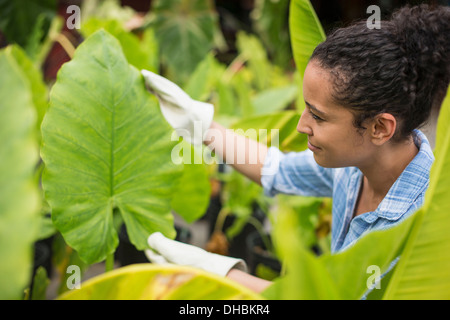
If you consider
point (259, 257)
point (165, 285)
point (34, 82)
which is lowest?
point (259, 257)

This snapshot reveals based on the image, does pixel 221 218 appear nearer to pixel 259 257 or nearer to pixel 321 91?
pixel 259 257

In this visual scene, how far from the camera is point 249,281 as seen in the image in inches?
26.8

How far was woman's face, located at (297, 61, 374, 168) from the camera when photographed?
651 millimetres

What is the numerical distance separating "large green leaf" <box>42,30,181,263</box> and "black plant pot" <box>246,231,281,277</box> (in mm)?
796

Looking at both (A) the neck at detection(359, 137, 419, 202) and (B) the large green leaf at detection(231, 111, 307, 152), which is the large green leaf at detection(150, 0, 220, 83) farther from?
(A) the neck at detection(359, 137, 419, 202)

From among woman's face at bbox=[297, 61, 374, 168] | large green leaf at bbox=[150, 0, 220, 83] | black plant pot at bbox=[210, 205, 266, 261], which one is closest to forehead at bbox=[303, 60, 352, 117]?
woman's face at bbox=[297, 61, 374, 168]

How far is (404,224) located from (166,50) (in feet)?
6.97

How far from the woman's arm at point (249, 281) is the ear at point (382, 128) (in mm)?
266

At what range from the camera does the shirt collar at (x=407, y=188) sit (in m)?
0.68

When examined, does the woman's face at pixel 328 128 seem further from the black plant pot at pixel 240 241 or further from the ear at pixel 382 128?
the black plant pot at pixel 240 241

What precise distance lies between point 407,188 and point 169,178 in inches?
14.8

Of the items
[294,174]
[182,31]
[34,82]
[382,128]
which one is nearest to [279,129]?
[294,174]
